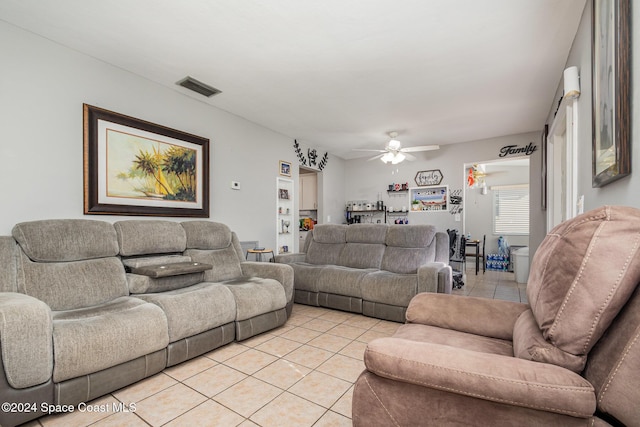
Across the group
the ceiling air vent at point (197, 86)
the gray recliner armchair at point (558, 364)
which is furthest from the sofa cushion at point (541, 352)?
the ceiling air vent at point (197, 86)

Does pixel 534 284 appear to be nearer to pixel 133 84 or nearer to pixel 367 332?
pixel 367 332

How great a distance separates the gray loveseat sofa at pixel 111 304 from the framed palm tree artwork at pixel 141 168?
1.79 feet

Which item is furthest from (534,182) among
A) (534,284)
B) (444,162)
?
(534,284)

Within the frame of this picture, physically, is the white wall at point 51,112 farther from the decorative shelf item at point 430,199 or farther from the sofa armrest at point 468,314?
the decorative shelf item at point 430,199

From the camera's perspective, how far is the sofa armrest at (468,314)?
155 cm

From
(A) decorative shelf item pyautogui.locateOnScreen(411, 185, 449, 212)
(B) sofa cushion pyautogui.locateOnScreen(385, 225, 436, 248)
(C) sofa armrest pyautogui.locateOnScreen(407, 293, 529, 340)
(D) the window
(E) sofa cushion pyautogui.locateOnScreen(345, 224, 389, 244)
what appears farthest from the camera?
(D) the window

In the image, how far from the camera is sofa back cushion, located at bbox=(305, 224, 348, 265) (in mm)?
4105

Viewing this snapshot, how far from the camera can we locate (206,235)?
3184 millimetres

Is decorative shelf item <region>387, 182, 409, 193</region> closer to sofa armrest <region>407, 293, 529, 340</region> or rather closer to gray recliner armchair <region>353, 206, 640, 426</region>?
sofa armrest <region>407, 293, 529, 340</region>

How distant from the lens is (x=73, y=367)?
1.61m

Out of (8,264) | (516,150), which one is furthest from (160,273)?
(516,150)

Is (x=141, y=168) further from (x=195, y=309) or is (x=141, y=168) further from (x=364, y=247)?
(x=364, y=247)

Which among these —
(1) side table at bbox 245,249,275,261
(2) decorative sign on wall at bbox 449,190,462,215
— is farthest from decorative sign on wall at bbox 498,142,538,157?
(1) side table at bbox 245,249,275,261

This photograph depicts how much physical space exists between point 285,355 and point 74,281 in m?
1.65
